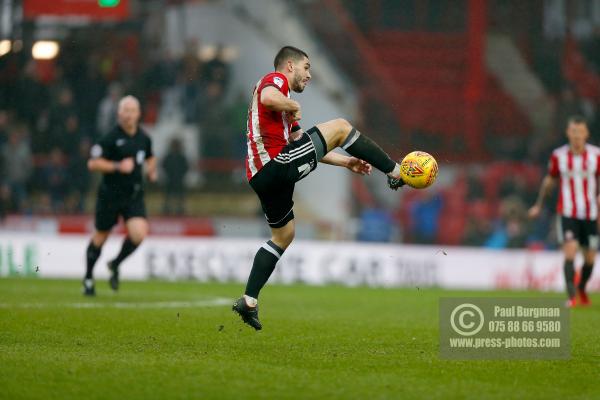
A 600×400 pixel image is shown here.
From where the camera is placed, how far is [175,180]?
2039 centimetres

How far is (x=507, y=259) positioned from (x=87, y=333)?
466 inches

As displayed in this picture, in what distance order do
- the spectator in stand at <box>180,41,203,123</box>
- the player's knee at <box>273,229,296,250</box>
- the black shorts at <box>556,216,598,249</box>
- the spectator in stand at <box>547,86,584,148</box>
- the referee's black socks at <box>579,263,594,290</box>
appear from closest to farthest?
the player's knee at <box>273,229,296,250</box> → the black shorts at <box>556,216,598,249</box> → the referee's black socks at <box>579,263,594,290</box> → the spectator in stand at <box>547,86,584,148</box> → the spectator in stand at <box>180,41,203,123</box>

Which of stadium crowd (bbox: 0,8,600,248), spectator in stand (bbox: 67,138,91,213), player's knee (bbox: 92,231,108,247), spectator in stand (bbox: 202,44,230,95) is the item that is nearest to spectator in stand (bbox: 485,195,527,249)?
stadium crowd (bbox: 0,8,600,248)

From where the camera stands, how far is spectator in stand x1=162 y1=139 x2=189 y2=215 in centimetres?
2028

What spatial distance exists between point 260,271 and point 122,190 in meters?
4.88

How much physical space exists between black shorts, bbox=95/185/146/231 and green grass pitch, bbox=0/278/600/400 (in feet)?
4.29

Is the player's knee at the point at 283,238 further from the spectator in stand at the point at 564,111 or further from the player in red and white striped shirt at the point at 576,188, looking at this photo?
the spectator in stand at the point at 564,111

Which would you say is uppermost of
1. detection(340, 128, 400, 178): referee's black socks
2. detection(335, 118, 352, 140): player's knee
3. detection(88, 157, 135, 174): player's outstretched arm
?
detection(88, 157, 135, 174): player's outstretched arm

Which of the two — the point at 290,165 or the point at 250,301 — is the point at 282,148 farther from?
the point at 250,301

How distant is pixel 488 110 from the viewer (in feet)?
72.8

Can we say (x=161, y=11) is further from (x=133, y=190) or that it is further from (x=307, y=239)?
(x=133, y=190)

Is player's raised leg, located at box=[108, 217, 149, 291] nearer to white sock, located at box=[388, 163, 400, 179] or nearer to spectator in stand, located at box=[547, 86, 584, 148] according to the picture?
white sock, located at box=[388, 163, 400, 179]

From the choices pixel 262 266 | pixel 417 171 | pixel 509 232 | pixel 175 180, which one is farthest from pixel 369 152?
pixel 175 180

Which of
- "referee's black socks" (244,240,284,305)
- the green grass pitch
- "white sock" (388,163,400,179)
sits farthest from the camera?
"referee's black socks" (244,240,284,305)
